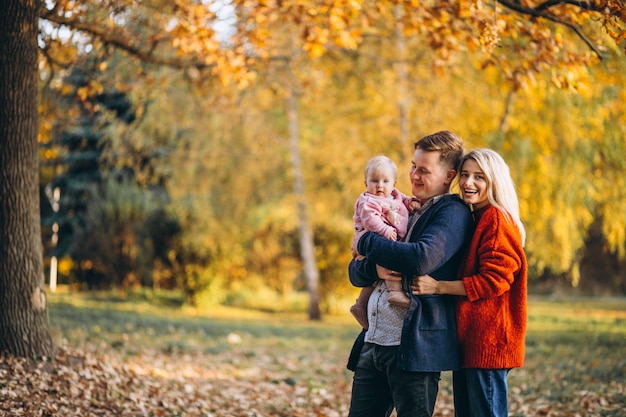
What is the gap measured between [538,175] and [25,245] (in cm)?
914

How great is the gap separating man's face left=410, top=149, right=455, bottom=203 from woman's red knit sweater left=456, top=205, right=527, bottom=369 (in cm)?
28

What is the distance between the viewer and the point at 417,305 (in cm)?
328

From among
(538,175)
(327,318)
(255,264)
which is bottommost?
(327,318)

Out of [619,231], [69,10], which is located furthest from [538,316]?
[69,10]

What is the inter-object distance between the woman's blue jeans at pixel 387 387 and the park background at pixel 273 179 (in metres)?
2.75

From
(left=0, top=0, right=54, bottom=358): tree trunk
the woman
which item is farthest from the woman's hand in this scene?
(left=0, top=0, right=54, bottom=358): tree trunk

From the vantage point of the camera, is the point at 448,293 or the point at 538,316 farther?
the point at 538,316

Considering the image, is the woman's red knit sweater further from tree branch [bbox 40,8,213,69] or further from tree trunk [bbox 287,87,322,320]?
tree trunk [bbox 287,87,322,320]

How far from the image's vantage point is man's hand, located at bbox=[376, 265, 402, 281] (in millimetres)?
3363

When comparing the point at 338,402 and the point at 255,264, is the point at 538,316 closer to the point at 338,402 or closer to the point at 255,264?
the point at 255,264

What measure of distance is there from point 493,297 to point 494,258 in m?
0.21

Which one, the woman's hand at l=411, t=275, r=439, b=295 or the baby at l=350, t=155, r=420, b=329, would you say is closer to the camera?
the woman's hand at l=411, t=275, r=439, b=295

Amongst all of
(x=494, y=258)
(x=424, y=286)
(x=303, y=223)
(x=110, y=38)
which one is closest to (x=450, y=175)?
(x=494, y=258)

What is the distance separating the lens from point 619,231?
37.4ft
